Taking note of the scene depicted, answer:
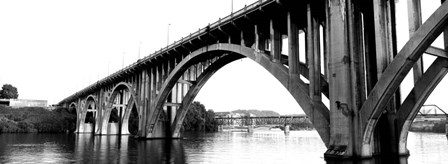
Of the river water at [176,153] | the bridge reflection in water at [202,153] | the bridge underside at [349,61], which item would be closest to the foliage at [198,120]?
the river water at [176,153]

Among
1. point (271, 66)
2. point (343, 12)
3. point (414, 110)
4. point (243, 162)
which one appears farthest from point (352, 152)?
point (271, 66)

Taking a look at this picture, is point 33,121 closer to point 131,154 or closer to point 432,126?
point 131,154

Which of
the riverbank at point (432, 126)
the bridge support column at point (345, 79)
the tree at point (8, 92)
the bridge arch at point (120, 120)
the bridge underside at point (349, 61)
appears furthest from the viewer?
the tree at point (8, 92)

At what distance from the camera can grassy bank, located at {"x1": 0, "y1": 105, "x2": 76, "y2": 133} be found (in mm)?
91125

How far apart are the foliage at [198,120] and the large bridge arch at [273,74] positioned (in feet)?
244

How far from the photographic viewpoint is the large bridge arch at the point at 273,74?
23877 millimetres

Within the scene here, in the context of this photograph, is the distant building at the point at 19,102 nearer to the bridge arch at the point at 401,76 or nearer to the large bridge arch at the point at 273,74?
the large bridge arch at the point at 273,74

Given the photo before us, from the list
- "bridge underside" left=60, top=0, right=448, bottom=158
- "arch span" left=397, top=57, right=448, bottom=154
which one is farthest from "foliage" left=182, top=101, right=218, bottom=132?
"arch span" left=397, top=57, right=448, bottom=154

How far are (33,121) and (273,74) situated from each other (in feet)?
294

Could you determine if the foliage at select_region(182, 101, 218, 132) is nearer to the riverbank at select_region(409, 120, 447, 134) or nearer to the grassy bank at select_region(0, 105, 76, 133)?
the grassy bank at select_region(0, 105, 76, 133)

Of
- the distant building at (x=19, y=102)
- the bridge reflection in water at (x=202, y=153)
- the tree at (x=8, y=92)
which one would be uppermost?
the tree at (x=8, y=92)

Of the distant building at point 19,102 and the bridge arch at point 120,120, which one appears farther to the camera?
the distant building at point 19,102

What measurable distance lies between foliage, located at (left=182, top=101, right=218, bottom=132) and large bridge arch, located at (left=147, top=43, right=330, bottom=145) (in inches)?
2931

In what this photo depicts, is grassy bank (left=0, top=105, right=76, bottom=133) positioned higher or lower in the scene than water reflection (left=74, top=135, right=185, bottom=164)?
higher
